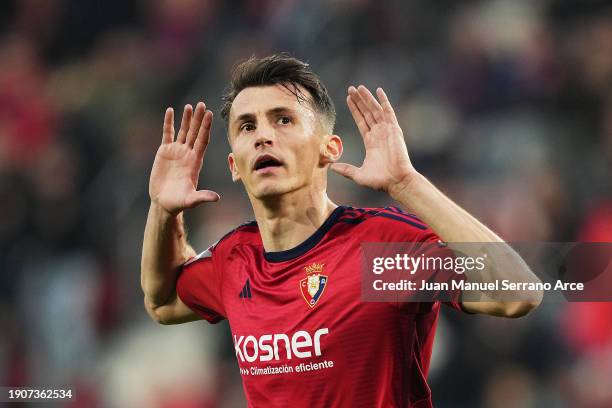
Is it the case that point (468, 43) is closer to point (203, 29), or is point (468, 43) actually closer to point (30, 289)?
point (203, 29)

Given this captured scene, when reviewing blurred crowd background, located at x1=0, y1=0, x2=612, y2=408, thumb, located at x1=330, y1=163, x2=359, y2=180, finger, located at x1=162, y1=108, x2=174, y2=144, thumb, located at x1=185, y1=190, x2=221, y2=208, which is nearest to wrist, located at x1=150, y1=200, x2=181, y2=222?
thumb, located at x1=185, y1=190, x2=221, y2=208

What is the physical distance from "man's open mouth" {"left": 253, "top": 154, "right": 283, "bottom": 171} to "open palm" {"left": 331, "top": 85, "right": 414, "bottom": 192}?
248mm

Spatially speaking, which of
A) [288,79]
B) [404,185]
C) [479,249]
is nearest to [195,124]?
[288,79]

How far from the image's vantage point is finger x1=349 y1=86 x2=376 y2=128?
3346 mm

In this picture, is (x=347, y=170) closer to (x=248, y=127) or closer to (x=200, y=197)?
(x=248, y=127)

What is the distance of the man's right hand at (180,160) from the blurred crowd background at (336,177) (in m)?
2.61

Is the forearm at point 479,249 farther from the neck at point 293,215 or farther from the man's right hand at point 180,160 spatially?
the man's right hand at point 180,160

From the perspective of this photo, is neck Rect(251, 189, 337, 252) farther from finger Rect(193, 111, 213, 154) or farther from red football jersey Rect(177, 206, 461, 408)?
finger Rect(193, 111, 213, 154)

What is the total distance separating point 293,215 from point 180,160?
23.7 inches

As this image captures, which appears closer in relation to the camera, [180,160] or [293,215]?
[293,215]

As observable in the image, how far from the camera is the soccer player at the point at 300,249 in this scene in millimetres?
3217

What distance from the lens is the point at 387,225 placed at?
11.1ft

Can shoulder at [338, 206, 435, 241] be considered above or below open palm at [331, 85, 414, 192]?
below

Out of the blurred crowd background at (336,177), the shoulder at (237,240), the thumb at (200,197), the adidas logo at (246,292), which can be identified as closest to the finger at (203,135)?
the thumb at (200,197)
